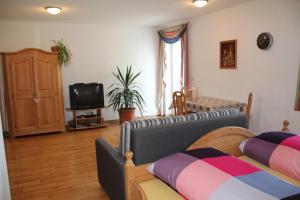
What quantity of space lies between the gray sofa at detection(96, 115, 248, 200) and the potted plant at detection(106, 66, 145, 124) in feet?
10.7

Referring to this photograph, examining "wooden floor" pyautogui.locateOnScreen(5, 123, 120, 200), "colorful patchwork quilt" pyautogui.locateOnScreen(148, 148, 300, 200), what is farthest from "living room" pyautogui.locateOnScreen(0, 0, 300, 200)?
"colorful patchwork quilt" pyautogui.locateOnScreen(148, 148, 300, 200)

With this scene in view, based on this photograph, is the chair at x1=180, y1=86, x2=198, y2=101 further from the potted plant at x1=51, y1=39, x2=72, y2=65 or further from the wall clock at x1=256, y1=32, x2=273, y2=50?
the potted plant at x1=51, y1=39, x2=72, y2=65

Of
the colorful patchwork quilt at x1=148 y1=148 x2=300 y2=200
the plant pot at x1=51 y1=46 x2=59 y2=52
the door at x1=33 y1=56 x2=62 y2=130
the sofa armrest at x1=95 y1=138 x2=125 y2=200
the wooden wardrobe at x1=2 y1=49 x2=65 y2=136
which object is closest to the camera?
the colorful patchwork quilt at x1=148 y1=148 x2=300 y2=200

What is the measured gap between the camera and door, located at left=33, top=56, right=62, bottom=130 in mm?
5199

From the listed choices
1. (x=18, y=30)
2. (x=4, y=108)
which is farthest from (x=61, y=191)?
(x=18, y=30)

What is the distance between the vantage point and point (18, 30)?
5402 mm

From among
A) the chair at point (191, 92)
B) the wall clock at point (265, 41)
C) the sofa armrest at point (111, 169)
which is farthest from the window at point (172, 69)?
the sofa armrest at point (111, 169)

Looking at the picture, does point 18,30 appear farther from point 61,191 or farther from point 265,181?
point 265,181

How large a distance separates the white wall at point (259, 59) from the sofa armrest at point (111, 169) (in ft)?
8.91

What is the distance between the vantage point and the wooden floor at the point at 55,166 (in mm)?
2908

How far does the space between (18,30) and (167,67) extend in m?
3.59

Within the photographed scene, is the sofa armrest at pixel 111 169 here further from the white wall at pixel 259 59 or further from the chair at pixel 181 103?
the white wall at pixel 259 59

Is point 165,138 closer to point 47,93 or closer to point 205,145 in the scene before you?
point 205,145

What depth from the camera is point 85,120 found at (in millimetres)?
5961
